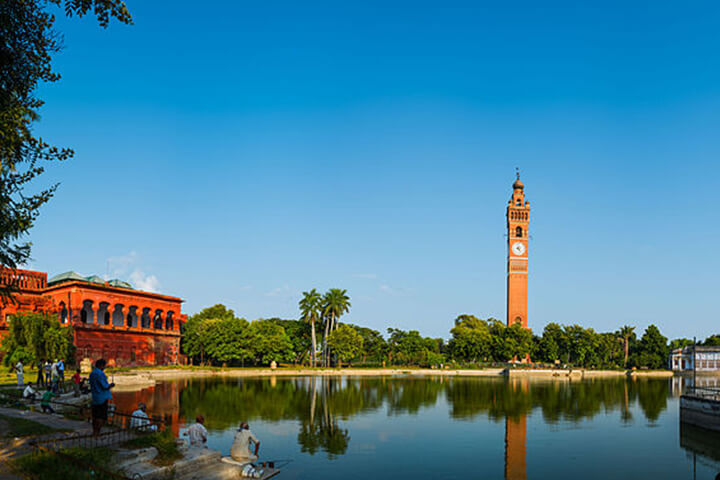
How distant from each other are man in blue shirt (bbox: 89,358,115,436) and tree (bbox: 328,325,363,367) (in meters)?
65.7

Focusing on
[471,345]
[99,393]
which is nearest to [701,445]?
[99,393]

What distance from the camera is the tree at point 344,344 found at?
79.4m

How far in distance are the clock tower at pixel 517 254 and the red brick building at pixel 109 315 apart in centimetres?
6622

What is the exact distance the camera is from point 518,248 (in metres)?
114

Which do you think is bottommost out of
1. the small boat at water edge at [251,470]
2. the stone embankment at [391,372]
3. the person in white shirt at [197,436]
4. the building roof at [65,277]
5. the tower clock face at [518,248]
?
the stone embankment at [391,372]

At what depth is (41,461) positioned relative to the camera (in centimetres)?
1227

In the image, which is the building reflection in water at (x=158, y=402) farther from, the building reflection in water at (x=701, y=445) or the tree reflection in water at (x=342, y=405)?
the building reflection in water at (x=701, y=445)

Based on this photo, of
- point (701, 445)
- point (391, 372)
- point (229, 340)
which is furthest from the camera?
point (391, 372)

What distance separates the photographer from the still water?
17.8m

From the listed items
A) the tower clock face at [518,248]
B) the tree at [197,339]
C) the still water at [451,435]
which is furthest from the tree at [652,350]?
the tree at [197,339]

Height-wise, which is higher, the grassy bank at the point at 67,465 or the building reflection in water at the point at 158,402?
the grassy bank at the point at 67,465

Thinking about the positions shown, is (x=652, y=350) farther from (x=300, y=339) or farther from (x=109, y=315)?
(x=109, y=315)

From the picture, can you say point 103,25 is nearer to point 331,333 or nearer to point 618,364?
point 331,333

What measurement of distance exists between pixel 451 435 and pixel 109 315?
55973mm
